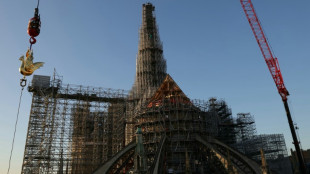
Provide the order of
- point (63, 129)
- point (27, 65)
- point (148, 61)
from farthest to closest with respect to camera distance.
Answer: point (148, 61)
point (63, 129)
point (27, 65)

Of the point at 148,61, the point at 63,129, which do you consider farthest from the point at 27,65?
the point at 148,61

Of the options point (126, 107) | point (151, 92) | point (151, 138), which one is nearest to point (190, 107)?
point (151, 138)

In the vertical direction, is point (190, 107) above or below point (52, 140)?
above

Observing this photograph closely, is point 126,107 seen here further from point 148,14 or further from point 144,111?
point 148,14

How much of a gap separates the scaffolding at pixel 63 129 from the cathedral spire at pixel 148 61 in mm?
7365

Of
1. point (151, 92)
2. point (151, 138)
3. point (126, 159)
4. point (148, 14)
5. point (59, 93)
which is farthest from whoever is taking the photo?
point (148, 14)

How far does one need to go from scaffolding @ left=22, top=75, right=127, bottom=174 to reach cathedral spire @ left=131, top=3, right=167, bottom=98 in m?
7.36

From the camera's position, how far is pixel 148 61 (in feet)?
214

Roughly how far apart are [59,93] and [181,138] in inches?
1046

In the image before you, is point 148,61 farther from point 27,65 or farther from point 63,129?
point 27,65

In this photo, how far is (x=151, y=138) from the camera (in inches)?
1724

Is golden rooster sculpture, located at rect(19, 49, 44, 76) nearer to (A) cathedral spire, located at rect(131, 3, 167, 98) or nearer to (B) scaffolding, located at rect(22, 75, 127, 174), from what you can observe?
(B) scaffolding, located at rect(22, 75, 127, 174)

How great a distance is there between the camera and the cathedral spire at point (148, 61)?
62781 mm

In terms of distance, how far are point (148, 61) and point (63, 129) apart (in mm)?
28863
